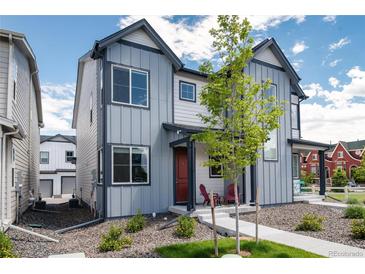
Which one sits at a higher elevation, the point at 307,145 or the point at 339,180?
the point at 307,145

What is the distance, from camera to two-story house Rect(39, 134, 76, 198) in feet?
85.8

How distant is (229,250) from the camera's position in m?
6.17

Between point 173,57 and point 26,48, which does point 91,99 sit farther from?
point 173,57

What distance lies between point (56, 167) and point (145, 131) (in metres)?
19.9

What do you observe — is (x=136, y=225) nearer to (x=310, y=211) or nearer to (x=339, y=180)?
(x=310, y=211)

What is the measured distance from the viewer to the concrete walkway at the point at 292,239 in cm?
596

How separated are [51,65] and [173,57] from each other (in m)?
4.41

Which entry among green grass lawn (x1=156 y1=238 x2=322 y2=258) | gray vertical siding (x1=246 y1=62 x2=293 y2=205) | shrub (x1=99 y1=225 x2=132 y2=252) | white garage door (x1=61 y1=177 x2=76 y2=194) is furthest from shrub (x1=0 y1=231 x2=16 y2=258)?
white garage door (x1=61 y1=177 x2=76 y2=194)

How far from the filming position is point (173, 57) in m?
11.1

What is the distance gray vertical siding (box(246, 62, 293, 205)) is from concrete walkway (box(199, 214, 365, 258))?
3.30 meters

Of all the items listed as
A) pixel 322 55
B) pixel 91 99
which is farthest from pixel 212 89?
pixel 91 99

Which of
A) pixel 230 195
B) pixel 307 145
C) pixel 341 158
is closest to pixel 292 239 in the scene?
pixel 230 195

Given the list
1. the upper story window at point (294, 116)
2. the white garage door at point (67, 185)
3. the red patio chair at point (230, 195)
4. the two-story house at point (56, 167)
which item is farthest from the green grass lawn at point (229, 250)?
the white garage door at point (67, 185)

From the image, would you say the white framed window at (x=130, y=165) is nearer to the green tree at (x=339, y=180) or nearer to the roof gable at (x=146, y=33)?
the roof gable at (x=146, y=33)
